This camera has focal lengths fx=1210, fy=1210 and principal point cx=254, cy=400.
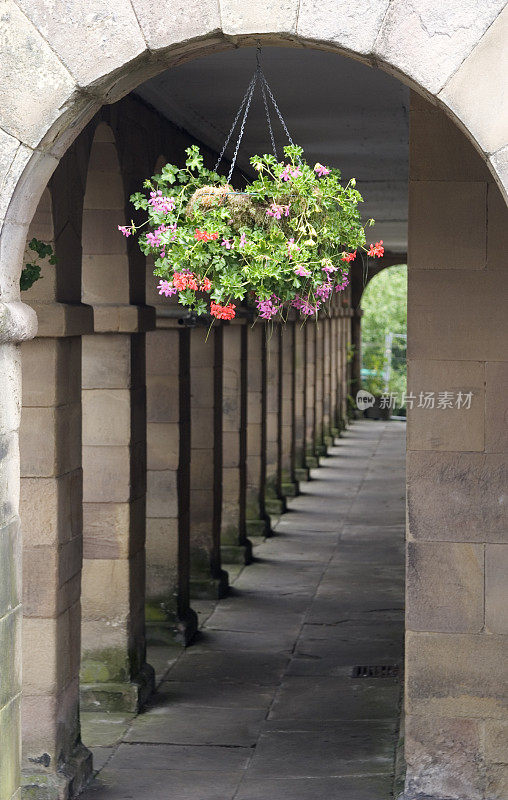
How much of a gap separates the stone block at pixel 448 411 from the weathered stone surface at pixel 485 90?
1.72m

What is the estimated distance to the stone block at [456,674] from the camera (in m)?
5.19

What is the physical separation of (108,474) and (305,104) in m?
2.56

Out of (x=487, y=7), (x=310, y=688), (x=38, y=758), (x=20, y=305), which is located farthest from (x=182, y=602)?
(x=487, y=7)

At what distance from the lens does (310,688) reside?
7879 mm

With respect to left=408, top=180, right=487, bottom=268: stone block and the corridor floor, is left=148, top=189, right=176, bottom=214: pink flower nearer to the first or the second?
left=408, top=180, right=487, bottom=268: stone block

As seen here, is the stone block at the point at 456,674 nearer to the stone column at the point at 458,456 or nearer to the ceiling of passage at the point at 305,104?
the stone column at the point at 458,456

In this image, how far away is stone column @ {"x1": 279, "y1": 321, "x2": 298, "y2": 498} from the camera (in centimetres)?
1573

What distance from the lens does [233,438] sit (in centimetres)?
1155

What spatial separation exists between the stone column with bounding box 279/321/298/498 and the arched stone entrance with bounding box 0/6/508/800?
33.0 feet

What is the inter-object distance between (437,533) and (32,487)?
190cm

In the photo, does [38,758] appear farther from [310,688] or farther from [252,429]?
[252,429]

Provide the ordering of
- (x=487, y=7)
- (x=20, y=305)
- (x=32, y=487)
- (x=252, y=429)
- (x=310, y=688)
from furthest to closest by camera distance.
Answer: (x=252, y=429), (x=310, y=688), (x=32, y=487), (x=20, y=305), (x=487, y=7)

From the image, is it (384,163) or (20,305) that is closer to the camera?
(20,305)

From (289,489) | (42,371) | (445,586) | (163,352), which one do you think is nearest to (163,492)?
(163,352)
